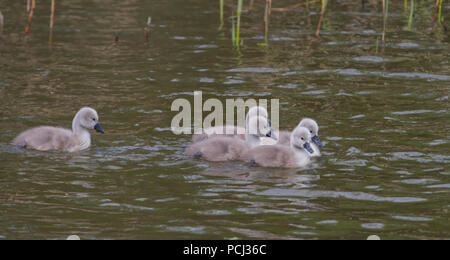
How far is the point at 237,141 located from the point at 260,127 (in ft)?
1.02

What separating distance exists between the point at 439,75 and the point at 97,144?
5.55m

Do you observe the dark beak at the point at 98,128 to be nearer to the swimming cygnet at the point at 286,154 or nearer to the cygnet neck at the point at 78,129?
the cygnet neck at the point at 78,129

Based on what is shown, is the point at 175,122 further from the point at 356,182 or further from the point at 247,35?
the point at 247,35

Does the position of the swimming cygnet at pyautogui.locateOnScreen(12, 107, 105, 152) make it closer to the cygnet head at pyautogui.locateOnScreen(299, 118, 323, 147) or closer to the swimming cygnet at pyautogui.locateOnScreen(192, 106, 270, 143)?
the swimming cygnet at pyautogui.locateOnScreen(192, 106, 270, 143)

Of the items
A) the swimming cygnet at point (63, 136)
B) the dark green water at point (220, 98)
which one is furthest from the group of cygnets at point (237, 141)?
the dark green water at point (220, 98)

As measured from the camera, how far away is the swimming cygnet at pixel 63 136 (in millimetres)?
9008

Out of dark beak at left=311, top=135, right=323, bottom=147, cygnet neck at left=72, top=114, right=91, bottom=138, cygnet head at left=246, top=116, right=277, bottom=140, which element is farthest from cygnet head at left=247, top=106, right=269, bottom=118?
cygnet neck at left=72, top=114, right=91, bottom=138

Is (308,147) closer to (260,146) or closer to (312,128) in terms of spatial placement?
(312,128)

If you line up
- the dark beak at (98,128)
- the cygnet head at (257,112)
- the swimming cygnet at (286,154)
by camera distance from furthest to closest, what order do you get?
the dark beak at (98,128) → the cygnet head at (257,112) → the swimming cygnet at (286,154)

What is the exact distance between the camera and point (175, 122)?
10.3m

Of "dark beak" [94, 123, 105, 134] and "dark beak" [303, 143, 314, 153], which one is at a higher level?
"dark beak" [94, 123, 105, 134]

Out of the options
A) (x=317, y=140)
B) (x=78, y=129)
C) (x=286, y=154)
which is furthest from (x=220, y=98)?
(x=286, y=154)

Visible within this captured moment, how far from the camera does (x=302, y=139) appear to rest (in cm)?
873

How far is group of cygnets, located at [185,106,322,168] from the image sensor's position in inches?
340
